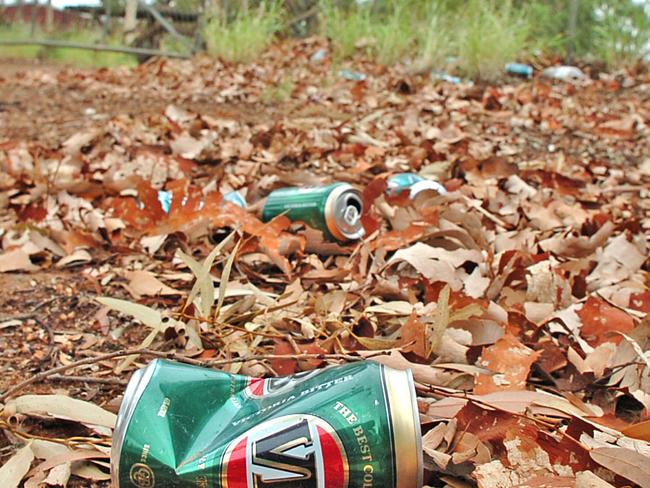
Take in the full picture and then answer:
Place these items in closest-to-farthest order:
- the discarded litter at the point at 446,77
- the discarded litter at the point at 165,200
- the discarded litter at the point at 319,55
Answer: the discarded litter at the point at 165,200
the discarded litter at the point at 446,77
the discarded litter at the point at 319,55

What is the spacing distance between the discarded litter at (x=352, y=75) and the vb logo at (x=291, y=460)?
3.65m

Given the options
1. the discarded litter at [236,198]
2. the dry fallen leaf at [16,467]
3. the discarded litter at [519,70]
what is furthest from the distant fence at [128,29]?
the dry fallen leaf at [16,467]

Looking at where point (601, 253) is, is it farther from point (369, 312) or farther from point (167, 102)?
point (167, 102)

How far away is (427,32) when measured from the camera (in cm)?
495

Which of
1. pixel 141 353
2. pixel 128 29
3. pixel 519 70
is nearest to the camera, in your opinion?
pixel 141 353

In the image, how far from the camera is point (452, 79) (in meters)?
4.34

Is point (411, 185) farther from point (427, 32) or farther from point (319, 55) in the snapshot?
point (319, 55)

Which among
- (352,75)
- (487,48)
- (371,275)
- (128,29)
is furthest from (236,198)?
(128,29)

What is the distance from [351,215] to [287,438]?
41.2 inches

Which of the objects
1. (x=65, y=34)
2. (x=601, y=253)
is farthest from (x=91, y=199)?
(x=65, y=34)

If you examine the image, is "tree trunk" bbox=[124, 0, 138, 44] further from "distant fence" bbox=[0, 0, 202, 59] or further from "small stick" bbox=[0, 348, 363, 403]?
"small stick" bbox=[0, 348, 363, 403]

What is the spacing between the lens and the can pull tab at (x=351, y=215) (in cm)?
181

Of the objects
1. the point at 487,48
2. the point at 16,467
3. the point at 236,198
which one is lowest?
the point at 16,467

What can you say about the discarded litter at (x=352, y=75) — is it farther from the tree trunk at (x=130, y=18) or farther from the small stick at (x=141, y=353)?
the tree trunk at (x=130, y=18)
